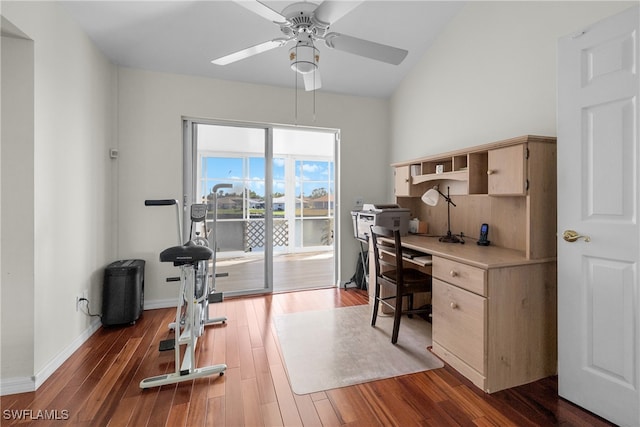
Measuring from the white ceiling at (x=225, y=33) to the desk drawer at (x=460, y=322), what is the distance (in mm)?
2395

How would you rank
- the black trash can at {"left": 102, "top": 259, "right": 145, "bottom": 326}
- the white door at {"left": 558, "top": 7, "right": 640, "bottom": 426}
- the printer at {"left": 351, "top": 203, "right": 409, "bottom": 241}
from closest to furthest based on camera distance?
the white door at {"left": 558, "top": 7, "right": 640, "bottom": 426}, the black trash can at {"left": 102, "top": 259, "right": 145, "bottom": 326}, the printer at {"left": 351, "top": 203, "right": 409, "bottom": 241}

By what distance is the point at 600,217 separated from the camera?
1.52m

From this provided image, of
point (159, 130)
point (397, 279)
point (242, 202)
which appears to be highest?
point (159, 130)

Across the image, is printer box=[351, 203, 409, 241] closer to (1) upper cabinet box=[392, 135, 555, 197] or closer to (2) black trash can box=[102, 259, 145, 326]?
→ (1) upper cabinet box=[392, 135, 555, 197]

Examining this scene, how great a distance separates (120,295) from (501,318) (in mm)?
3040

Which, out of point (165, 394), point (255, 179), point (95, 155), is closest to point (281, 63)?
point (255, 179)

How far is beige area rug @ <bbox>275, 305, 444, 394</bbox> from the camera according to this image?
6.22 ft

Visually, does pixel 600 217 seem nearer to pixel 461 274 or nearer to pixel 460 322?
pixel 461 274

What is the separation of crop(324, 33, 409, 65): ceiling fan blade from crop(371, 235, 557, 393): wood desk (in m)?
1.41

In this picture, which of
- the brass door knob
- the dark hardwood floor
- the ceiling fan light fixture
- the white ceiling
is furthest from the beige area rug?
the white ceiling

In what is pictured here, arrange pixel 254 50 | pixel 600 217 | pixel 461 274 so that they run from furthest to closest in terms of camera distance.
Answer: pixel 254 50 → pixel 461 274 → pixel 600 217

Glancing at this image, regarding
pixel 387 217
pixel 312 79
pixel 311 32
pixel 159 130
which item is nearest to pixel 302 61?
pixel 311 32

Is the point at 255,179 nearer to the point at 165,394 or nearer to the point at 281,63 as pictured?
the point at 281,63

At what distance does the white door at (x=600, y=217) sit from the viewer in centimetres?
140
